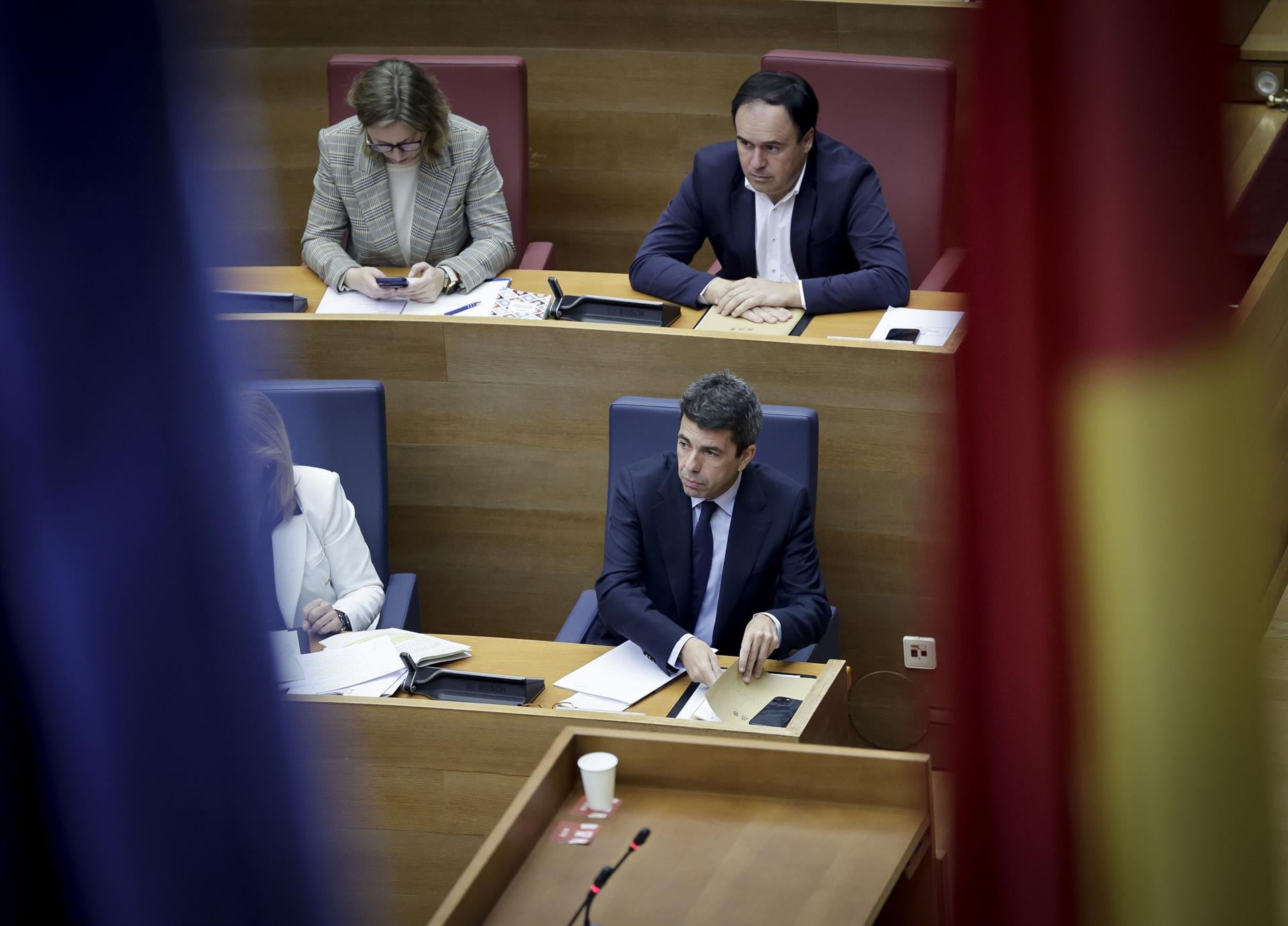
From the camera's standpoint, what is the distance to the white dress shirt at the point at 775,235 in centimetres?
393

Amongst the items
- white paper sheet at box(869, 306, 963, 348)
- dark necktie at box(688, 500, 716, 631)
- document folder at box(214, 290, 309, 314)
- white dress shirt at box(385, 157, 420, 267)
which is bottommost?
dark necktie at box(688, 500, 716, 631)

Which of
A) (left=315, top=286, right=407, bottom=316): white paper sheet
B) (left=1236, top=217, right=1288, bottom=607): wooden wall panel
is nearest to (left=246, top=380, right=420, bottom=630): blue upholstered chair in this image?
(left=315, top=286, right=407, bottom=316): white paper sheet

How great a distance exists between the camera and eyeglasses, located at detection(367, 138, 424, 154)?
3904mm

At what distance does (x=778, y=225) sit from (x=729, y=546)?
121 centimetres

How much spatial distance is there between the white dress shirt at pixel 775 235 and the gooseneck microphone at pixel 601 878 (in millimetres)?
2058

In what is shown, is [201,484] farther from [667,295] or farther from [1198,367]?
[667,295]

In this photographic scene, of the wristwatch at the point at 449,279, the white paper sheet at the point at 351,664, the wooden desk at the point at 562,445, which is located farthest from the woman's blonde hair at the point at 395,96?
the white paper sheet at the point at 351,664

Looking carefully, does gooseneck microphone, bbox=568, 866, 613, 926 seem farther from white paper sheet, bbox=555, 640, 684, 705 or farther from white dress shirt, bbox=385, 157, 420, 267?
white dress shirt, bbox=385, 157, 420, 267

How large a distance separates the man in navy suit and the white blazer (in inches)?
39.8

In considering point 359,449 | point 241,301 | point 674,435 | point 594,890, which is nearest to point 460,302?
point 359,449

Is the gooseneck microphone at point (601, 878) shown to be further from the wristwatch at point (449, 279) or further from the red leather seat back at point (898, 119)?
the red leather seat back at point (898, 119)

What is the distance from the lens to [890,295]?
143 inches

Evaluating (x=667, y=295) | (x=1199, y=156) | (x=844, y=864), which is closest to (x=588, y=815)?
(x=844, y=864)

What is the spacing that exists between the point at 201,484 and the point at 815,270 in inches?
140
